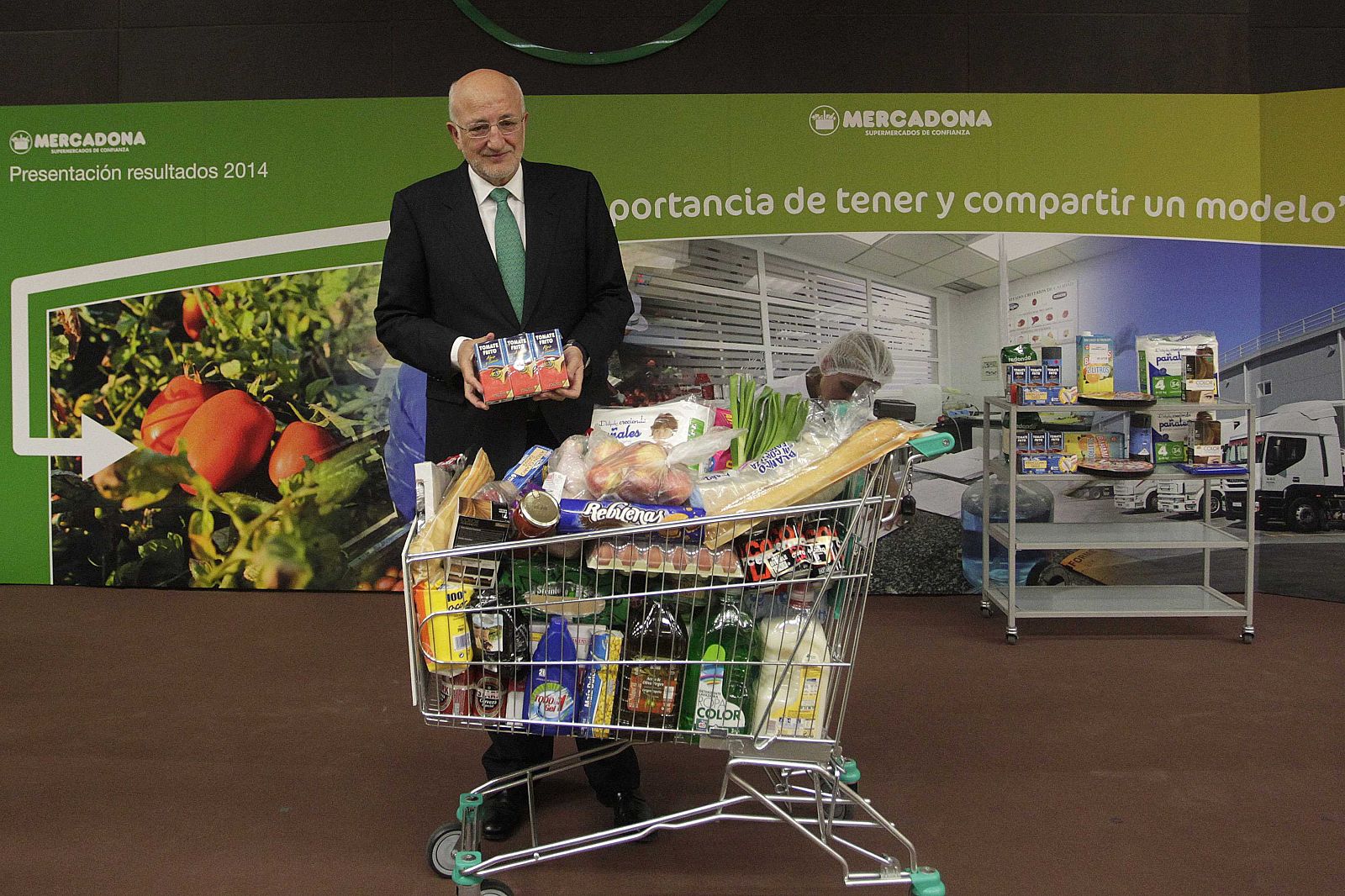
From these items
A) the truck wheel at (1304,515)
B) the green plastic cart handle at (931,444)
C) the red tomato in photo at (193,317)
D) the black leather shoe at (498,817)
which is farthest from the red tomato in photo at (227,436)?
the truck wheel at (1304,515)

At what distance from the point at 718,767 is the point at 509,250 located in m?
1.51

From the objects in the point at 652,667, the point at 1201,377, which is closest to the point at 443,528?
the point at 652,667

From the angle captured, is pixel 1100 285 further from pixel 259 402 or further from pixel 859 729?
pixel 259 402

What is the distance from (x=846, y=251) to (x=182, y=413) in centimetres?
324

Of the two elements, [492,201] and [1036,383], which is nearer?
[492,201]

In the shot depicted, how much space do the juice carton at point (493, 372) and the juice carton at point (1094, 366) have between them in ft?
9.13

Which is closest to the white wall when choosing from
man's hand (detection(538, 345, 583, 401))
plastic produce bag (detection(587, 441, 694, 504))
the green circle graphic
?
the green circle graphic

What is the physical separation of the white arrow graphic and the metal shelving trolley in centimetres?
307

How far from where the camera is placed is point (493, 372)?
81.7 inches

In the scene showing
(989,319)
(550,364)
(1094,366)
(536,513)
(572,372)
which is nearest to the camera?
(536,513)

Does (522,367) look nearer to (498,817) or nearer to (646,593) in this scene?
(646,593)

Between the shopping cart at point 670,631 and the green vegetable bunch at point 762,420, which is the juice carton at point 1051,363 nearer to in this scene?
the green vegetable bunch at point 762,420

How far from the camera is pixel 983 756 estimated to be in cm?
289

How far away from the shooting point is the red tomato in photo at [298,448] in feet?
16.0
